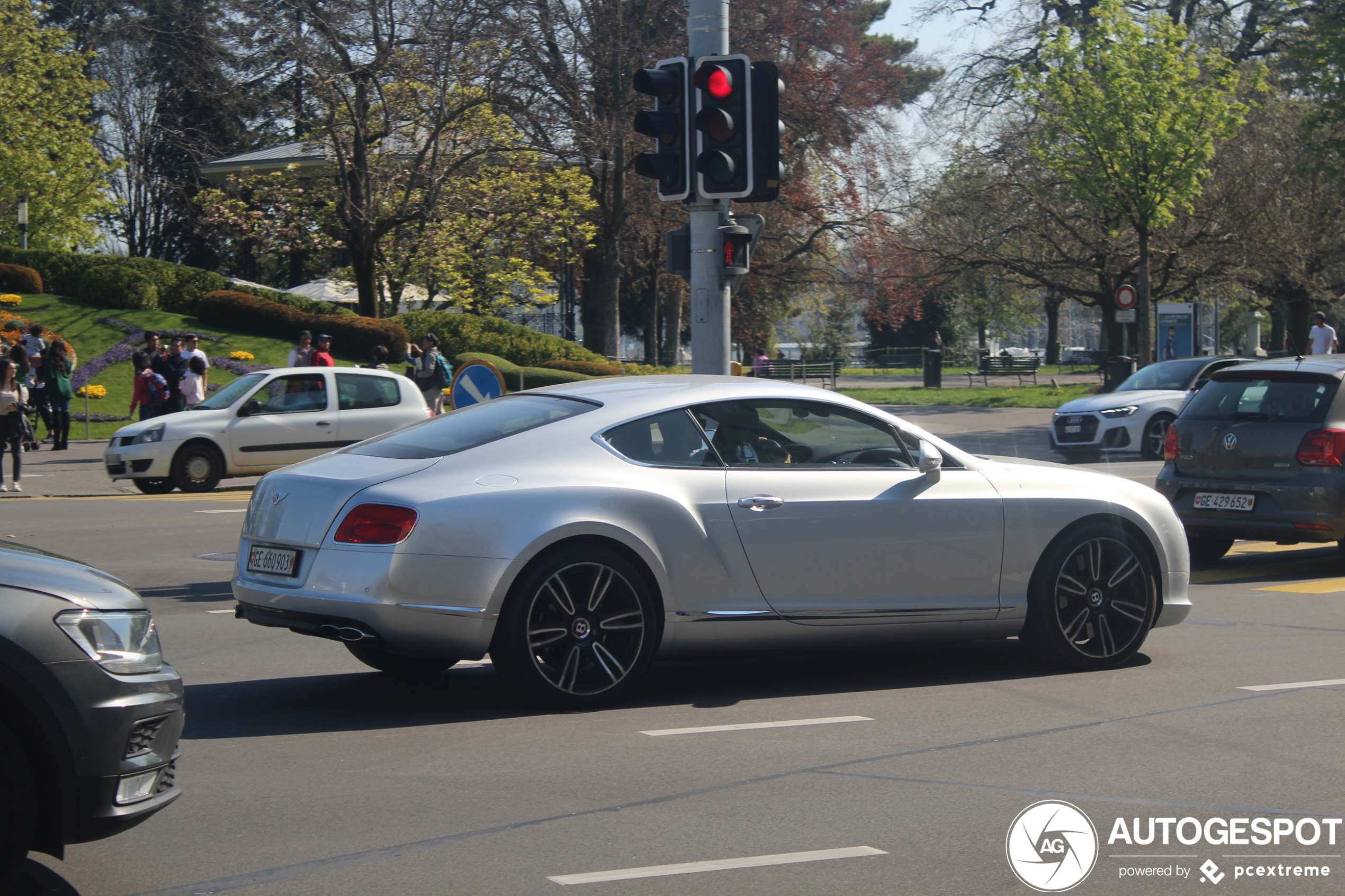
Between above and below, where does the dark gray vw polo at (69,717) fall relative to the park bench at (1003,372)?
below

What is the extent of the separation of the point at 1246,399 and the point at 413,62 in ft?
86.6

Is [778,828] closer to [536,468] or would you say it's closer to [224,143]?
[536,468]

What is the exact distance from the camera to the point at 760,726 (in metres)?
6.05

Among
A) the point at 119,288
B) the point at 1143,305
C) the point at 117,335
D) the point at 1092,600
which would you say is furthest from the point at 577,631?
Result: the point at 119,288

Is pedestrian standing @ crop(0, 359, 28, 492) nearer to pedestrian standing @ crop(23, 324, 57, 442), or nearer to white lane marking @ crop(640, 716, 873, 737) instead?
pedestrian standing @ crop(23, 324, 57, 442)

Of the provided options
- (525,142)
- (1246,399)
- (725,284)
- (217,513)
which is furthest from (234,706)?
(525,142)

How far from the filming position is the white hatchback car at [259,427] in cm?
1712

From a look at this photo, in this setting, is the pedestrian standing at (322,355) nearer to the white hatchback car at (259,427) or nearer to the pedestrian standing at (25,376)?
the white hatchback car at (259,427)

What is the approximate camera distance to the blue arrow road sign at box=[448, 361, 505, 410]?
11.2 metres

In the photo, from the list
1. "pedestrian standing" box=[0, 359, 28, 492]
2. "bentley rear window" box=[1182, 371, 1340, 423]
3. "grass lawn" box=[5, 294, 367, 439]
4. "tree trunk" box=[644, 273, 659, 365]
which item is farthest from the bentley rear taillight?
"tree trunk" box=[644, 273, 659, 365]

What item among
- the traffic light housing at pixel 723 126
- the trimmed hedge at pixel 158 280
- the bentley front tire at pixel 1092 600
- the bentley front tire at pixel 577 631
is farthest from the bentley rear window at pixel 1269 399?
the trimmed hedge at pixel 158 280

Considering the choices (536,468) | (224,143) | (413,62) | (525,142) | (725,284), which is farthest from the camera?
(224,143)

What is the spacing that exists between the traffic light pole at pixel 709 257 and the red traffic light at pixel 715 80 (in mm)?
271

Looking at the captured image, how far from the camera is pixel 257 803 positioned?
4.79m
